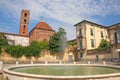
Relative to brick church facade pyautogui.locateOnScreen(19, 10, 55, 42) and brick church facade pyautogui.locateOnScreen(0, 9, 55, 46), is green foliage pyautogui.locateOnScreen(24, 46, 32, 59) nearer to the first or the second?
brick church facade pyautogui.locateOnScreen(0, 9, 55, 46)

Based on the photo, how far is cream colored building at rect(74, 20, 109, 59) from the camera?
1503 inches

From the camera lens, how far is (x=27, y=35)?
4881cm

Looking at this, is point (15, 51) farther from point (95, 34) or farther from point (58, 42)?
point (95, 34)

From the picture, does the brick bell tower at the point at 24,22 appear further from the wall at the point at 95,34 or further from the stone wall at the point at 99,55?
the stone wall at the point at 99,55

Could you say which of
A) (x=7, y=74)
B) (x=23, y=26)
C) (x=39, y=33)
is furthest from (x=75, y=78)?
(x=23, y=26)

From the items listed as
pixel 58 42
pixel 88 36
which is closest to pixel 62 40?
pixel 58 42

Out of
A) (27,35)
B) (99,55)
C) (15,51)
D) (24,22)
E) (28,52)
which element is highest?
(24,22)

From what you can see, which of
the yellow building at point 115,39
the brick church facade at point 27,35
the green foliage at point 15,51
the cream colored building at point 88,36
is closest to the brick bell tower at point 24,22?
the brick church facade at point 27,35

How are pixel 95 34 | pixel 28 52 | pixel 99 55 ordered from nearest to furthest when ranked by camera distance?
1. pixel 28 52
2. pixel 99 55
3. pixel 95 34

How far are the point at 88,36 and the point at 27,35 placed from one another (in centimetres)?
2415

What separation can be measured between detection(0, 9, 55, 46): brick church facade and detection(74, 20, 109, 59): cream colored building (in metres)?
14.0

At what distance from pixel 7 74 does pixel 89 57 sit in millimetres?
30674

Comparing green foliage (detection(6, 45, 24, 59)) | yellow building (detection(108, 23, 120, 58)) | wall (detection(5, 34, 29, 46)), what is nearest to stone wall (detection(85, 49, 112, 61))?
yellow building (detection(108, 23, 120, 58))

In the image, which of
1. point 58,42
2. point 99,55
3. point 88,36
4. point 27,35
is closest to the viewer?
point 99,55
